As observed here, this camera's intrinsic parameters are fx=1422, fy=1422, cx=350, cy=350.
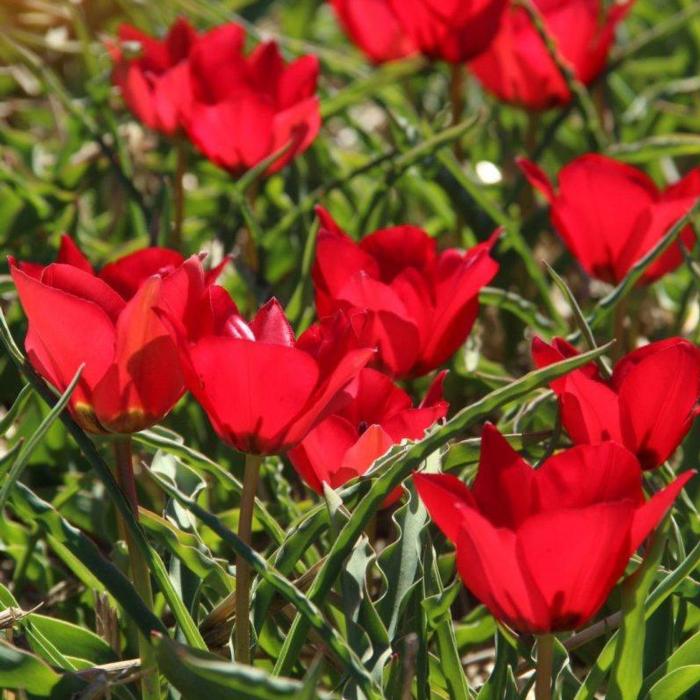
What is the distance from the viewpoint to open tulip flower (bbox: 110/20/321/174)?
1.59 meters

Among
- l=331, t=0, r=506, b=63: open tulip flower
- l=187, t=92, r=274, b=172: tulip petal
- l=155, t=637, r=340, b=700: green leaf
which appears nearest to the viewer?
l=155, t=637, r=340, b=700: green leaf

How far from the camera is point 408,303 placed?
121cm

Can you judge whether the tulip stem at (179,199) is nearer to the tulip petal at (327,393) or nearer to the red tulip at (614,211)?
the red tulip at (614,211)

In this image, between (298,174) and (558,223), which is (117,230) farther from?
Result: (558,223)

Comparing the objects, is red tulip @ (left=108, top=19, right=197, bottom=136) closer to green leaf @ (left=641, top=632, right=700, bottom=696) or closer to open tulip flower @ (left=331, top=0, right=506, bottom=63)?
open tulip flower @ (left=331, top=0, right=506, bottom=63)

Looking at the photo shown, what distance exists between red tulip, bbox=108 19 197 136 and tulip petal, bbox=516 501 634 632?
0.95 metres

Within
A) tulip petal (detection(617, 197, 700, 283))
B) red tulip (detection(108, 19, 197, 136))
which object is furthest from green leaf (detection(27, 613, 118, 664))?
red tulip (detection(108, 19, 197, 136))

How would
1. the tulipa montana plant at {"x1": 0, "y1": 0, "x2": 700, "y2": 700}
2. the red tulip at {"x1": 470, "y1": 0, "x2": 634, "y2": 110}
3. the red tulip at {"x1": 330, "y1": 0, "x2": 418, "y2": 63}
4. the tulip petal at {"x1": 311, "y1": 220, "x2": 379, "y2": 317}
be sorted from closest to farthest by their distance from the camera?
the tulipa montana plant at {"x1": 0, "y1": 0, "x2": 700, "y2": 700}, the tulip petal at {"x1": 311, "y1": 220, "x2": 379, "y2": 317}, the red tulip at {"x1": 470, "y1": 0, "x2": 634, "y2": 110}, the red tulip at {"x1": 330, "y1": 0, "x2": 418, "y2": 63}

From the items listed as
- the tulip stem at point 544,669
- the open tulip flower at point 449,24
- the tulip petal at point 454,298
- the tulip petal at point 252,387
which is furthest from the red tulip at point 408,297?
the open tulip flower at point 449,24

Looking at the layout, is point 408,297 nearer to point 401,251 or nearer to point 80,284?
point 401,251

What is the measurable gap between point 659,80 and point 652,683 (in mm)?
1869

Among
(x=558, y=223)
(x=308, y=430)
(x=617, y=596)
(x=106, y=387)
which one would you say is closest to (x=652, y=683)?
(x=617, y=596)

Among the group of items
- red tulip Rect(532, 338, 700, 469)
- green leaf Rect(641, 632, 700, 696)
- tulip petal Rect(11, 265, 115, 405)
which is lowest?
green leaf Rect(641, 632, 700, 696)

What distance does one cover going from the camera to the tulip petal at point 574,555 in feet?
2.66
